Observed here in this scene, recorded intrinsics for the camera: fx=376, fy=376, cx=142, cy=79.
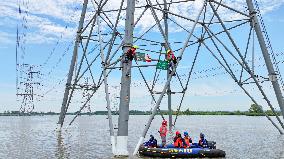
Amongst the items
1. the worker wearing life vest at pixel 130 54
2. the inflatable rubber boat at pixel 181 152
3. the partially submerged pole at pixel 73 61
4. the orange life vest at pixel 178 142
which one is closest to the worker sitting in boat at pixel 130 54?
the worker wearing life vest at pixel 130 54

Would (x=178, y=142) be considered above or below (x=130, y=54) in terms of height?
below

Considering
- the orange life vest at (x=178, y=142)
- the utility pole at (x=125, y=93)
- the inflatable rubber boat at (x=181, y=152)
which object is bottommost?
the inflatable rubber boat at (x=181, y=152)

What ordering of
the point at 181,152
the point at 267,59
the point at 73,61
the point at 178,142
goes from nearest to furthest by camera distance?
1. the point at 181,152
2. the point at 178,142
3. the point at 267,59
4. the point at 73,61

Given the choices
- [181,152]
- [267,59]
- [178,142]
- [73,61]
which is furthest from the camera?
[73,61]

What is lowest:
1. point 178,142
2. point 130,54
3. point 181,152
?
point 181,152

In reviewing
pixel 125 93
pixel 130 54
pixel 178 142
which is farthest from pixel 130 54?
pixel 178 142

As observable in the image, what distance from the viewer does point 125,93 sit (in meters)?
21.6

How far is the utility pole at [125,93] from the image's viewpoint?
2128cm

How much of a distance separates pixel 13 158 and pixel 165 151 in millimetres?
9614

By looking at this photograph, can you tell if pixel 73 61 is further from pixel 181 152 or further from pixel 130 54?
pixel 181 152

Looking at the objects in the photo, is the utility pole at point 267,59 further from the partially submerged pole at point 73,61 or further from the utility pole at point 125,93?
the partially submerged pole at point 73,61

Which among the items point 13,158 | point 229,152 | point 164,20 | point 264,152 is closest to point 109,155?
point 13,158

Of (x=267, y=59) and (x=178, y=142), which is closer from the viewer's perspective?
(x=178, y=142)

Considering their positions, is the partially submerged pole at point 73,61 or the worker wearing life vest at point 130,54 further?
the partially submerged pole at point 73,61
